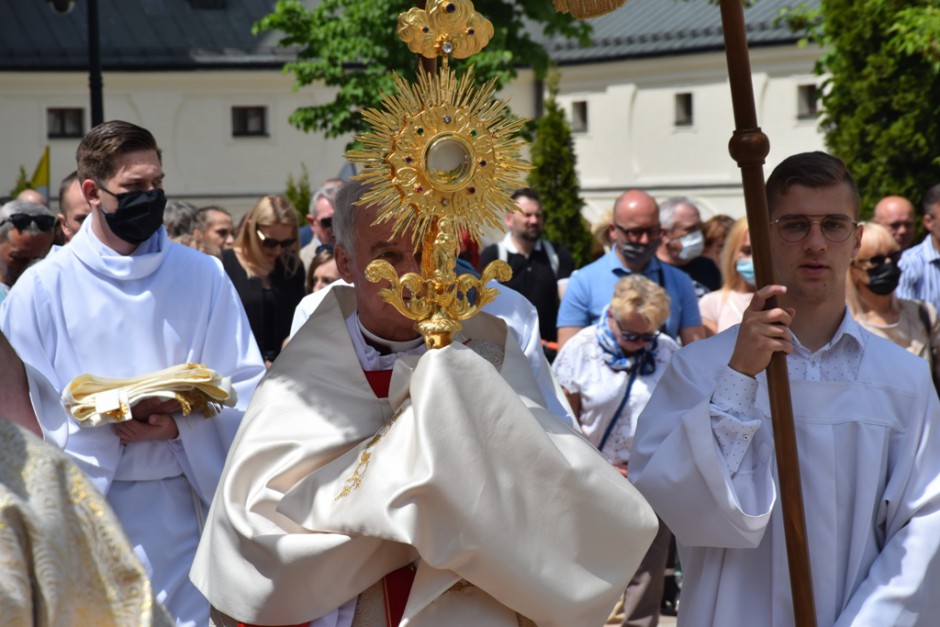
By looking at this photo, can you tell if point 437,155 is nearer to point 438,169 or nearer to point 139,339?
point 438,169

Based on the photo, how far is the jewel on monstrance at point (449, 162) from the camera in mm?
3420

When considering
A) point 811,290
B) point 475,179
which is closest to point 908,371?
point 811,290

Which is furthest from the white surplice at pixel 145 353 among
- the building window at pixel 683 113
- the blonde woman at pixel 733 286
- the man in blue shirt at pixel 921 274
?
the building window at pixel 683 113

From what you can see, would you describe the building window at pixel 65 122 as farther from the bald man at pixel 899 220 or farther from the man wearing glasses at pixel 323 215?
the man wearing glasses at pixel 323 215

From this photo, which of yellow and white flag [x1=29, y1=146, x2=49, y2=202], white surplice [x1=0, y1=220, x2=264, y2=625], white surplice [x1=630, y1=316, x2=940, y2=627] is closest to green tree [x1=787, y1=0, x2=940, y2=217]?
yellow and white flag [x1=29, y1=146, x2=49, y2=202]

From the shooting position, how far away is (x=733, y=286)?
26.9 ft

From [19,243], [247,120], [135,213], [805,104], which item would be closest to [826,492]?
[135,213]

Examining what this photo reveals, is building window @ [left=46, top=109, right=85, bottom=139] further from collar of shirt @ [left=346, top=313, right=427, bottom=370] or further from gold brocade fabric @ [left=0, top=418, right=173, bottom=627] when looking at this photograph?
gold brocade fabric @ [left=0, top=418, right=173, bottom=627]

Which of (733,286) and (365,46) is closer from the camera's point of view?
(733,286)

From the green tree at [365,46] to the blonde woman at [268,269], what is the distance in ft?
51.1

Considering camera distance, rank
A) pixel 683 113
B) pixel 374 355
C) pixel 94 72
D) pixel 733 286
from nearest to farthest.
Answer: pixel 374 355 < pixel 733 286 < pixel 94 72 < pixel 683 113

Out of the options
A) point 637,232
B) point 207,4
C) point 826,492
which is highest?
point 207,4

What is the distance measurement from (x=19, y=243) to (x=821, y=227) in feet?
13.8

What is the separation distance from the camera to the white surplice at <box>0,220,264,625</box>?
5117mm
